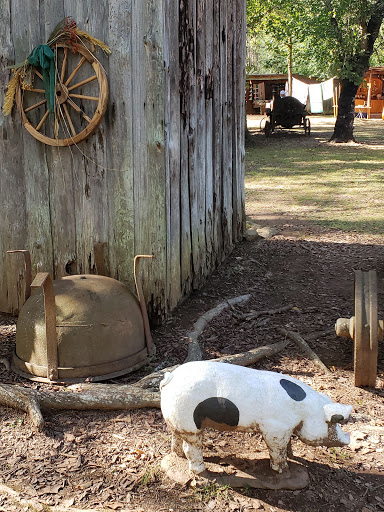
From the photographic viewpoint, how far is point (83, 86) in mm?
4855

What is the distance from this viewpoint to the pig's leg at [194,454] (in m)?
2.92

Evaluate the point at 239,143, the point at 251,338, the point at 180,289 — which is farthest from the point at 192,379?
the point at 239,143

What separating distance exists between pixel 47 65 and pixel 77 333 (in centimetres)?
220

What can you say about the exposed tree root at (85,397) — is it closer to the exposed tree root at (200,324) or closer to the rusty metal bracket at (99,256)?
the exposed tree root at (200,324)

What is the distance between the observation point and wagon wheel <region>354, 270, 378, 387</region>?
384 centimetres

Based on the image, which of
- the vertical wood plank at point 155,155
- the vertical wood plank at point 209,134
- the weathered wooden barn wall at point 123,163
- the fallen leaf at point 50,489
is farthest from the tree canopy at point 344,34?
the fallen leaf at point 50,489

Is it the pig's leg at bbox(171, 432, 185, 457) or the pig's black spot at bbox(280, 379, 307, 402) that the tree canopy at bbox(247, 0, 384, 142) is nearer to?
the pig's black spot at bbox(280, 379, 307, 402)

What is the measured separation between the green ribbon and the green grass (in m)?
5.26

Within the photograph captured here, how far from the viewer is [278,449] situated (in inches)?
114

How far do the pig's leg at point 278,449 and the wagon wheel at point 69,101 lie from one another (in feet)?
9.76

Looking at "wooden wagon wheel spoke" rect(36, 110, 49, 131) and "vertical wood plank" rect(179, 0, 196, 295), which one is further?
"vertical wood plank" rect(179, 0, 196, 295)

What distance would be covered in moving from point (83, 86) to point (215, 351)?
7.98ft

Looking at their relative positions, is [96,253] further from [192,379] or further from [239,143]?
[239,143]

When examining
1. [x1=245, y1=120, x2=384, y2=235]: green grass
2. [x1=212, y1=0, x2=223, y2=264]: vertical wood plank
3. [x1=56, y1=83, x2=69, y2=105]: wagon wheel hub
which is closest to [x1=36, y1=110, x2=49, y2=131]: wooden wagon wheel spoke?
[x1=56, y1=83, x2=69, y2=105]: wagon wheel hub
